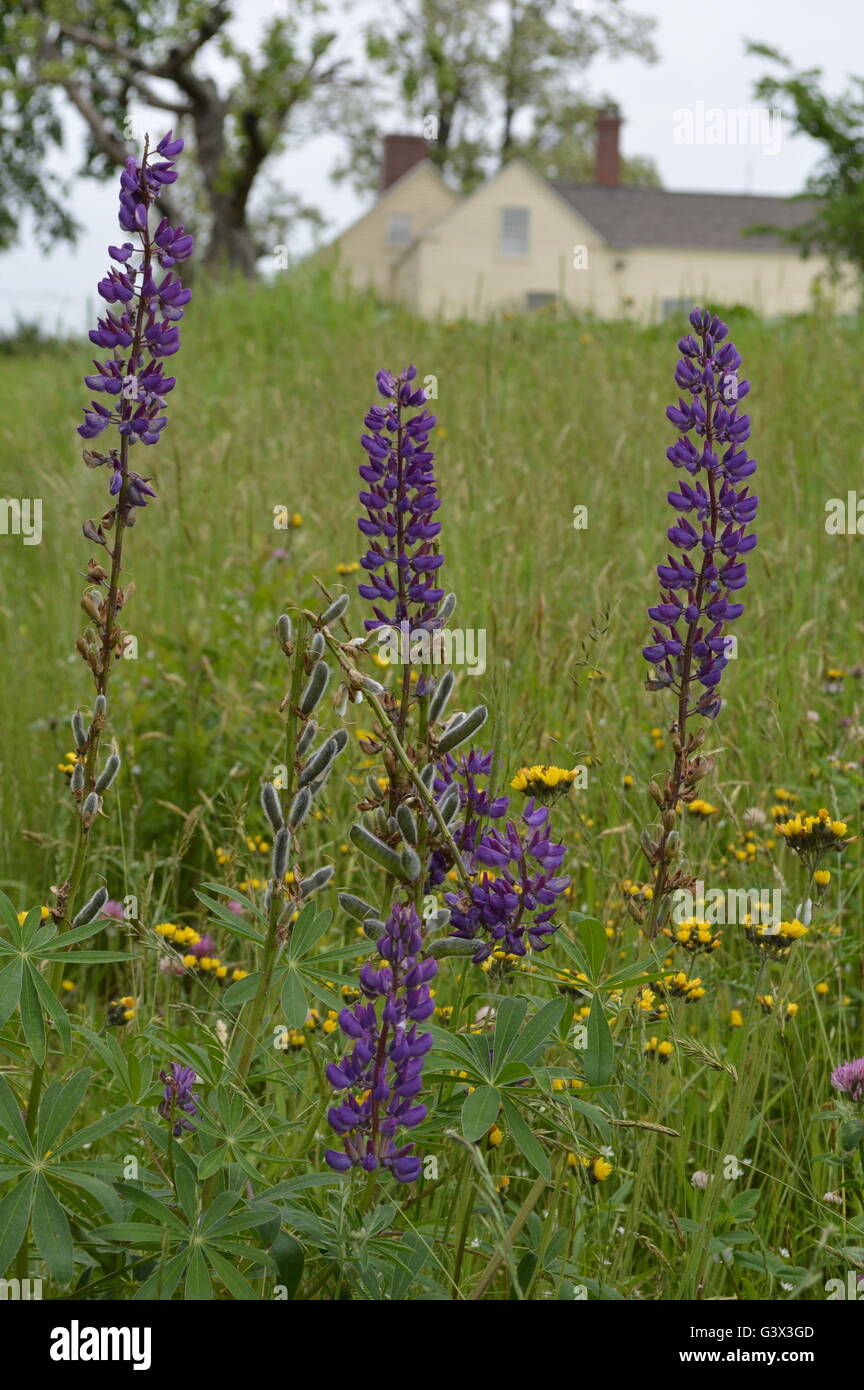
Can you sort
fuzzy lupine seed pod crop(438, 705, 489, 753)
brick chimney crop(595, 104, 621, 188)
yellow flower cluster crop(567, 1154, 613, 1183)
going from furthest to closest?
brick chimney crop(595, 104, 621, 188), yellow flower cluster crop(567, 1154, 613, 1183), fuzzy lupine seed pod crop(438, 705, 489, 753)

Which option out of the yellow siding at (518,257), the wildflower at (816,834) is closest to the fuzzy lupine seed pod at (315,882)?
the wildflower at (816,834)

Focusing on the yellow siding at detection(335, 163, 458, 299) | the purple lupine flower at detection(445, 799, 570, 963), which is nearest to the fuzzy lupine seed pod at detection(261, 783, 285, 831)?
the purple lupine flower at detection(445, 799, 570, 963)

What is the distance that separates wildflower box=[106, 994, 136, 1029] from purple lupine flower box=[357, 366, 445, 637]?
912 mm

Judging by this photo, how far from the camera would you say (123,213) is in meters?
1.66

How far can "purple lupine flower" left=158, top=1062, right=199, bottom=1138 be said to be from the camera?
1.71 metres

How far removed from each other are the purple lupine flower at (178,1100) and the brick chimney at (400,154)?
140 feet

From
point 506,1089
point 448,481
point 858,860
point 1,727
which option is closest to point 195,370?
point 448,481

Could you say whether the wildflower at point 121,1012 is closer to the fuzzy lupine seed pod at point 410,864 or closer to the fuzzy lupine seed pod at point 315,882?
the fuzzy lupine seed pod at point 315,882

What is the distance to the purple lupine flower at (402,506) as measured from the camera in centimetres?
159

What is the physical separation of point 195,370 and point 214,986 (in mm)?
6306

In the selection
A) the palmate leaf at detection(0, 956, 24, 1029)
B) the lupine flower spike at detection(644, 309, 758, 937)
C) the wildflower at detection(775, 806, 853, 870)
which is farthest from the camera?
the wildflower at detection(775, 806, 853, 870)

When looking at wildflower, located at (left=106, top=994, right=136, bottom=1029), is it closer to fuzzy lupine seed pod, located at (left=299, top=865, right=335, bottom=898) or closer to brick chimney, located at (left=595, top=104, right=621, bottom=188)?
fuzzy lupine seed pod, located at (left=299, top=865, right=335, bottom=898)

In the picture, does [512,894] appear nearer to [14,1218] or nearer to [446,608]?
[446,608]

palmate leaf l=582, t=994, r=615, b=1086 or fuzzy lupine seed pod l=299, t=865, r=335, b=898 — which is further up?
fuzzy lupine seed pod l=299, t=865, r=335, b=898
